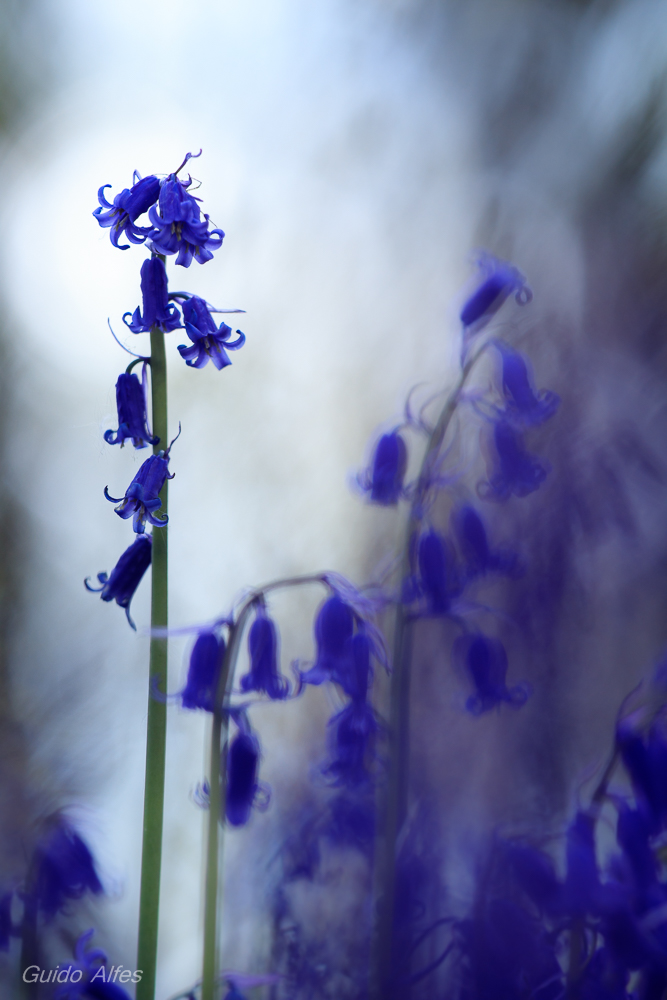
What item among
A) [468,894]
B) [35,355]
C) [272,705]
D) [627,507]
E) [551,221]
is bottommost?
[468,894]

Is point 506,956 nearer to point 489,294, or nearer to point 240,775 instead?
point 240,775

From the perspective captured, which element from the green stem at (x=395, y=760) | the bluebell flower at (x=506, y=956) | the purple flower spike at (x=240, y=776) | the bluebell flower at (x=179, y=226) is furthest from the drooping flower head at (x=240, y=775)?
the bluebell flower at (x=179, y=226)

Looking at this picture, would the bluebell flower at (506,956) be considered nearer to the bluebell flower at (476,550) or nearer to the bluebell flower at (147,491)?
the bluebell flower at (476,550)

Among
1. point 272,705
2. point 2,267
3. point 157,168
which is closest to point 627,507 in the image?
point 272,705

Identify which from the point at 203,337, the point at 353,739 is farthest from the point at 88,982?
the point at 203,337

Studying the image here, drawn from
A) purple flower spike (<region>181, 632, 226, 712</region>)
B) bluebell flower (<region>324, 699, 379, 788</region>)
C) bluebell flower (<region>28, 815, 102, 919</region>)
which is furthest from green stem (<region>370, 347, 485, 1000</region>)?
bluebell flower (<region>28, 815, 102, 919</region>)

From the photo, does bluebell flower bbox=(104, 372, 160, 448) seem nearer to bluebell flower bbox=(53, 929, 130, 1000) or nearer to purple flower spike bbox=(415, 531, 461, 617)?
purple flower spike bbox=(415, 531, 461, 617)

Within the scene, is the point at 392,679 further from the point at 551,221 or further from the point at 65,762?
the point at 551,221
